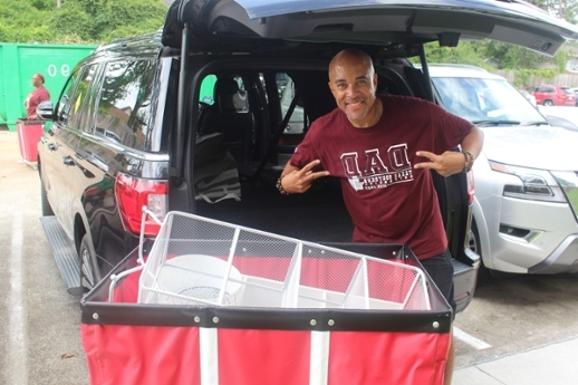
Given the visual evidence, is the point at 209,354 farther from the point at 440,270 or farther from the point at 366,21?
the point at 440,270

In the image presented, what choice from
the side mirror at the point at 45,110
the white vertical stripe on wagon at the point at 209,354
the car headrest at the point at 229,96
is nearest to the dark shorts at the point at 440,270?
the white vertical stripe on wagon at the point at 209,354

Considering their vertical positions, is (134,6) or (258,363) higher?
(134,6)

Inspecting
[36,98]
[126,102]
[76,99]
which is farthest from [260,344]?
[36,98]

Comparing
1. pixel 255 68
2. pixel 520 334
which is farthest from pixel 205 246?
pixel 520 334

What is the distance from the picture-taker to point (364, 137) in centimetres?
251

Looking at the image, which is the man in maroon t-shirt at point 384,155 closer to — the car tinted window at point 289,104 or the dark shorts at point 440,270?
the dark shorts at point 440,270

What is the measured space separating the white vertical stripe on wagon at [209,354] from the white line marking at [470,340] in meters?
2.63

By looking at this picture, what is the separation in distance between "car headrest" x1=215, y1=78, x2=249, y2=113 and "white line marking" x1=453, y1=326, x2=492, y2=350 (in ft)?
8.42

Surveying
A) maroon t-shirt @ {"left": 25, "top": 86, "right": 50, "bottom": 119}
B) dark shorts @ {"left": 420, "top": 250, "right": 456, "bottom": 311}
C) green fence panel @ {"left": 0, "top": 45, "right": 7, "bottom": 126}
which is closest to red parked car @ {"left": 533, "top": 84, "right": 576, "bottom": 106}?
green fence panel @ {"left": 0, "top": 45, "right": 7, "bottom": 126}

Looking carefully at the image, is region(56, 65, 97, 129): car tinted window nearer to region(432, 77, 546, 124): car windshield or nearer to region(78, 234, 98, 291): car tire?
region(78, 234, 98, 291): car tire

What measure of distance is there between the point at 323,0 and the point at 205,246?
3.37ft

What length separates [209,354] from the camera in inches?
63.9

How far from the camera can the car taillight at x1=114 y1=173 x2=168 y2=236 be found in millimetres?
2623

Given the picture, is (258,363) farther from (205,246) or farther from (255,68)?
(255,68)
